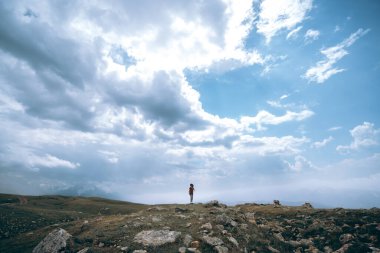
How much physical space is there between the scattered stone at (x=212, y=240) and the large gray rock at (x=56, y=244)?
10.5 meters

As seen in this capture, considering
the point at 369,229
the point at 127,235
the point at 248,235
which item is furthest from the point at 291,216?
the point at 127,235

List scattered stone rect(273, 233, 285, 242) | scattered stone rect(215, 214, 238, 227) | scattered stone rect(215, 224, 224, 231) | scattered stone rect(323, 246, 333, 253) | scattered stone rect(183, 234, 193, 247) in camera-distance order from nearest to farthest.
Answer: scattered stone rect(183, 234, 193, 247) < scattered stone rect(323, 246, 333, 253) < scattered stone rect(215, 224, 224, 231) < scattered stone rect(273, 233, 285, 242) < scattered stone rect(215, 214, 238, 227)

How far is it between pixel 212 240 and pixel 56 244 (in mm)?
11977

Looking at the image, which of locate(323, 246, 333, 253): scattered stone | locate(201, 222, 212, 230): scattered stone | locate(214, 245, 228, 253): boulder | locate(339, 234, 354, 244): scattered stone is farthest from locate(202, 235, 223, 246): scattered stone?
locate(339, 234, 354, 244): scattered stone

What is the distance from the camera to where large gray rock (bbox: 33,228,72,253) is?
20.0 meters

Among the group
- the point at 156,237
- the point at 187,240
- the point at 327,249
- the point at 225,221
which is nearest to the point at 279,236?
the point at 327,249

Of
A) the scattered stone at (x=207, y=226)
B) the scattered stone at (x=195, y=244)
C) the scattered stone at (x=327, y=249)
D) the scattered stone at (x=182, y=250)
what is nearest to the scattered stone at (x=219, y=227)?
the scattered stone at (x=207, y=226)

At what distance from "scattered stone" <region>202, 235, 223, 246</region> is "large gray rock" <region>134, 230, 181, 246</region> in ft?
7.52

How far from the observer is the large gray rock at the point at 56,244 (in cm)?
2002

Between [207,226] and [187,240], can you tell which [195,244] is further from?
[207,226]

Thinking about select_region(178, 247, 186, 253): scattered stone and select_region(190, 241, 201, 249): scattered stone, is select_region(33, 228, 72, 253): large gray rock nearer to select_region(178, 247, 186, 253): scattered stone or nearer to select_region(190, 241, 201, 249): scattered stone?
select_region(178, 247, 186, 253): scattered stone

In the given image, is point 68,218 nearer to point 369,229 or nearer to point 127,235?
point 127,235

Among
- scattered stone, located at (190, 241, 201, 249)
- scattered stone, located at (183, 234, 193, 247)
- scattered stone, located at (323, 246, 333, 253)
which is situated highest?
scattered stone, located at (183, 234, 193, 247)

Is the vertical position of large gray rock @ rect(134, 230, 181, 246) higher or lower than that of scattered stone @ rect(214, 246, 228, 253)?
higher
